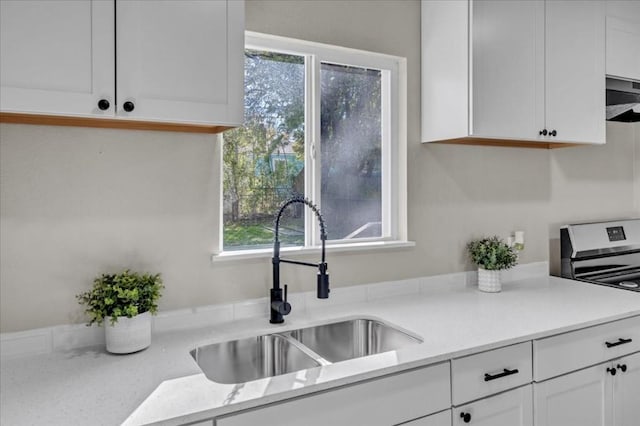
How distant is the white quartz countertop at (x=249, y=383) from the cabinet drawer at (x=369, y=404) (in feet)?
0.12

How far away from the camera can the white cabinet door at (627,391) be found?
184cm

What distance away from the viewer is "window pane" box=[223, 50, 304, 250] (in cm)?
188

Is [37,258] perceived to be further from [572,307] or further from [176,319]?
[572,307]

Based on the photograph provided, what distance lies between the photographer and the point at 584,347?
1740 mm

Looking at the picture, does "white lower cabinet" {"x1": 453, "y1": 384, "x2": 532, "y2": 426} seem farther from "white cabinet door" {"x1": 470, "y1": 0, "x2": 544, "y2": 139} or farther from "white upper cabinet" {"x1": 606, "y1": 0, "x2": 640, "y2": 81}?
"white upper cabinet" {"x1": 606, "y1": 0, "x2": 640, "y2": 81}

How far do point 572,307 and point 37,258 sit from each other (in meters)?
2.09

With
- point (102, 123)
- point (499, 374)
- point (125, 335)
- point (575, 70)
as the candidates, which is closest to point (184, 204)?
point (102, 123)

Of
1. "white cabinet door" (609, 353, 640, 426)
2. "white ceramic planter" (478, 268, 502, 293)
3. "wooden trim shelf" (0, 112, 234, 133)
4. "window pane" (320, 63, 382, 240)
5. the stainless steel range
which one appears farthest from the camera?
the stainless steel range

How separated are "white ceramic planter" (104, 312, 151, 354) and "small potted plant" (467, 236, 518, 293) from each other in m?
1.60

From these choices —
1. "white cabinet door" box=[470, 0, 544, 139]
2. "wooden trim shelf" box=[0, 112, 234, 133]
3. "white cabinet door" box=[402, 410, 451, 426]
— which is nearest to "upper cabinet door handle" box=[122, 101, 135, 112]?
"wooden trim shelf" box=[0, 112, 234, 133]

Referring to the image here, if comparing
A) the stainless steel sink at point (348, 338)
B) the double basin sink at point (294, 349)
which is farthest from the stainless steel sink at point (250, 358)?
the stainless steel sink at point (348, 338)

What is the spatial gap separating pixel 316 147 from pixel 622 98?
5.74ft

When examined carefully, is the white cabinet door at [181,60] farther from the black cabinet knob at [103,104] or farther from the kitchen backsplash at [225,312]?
the kitchen backsplash at [225,312]

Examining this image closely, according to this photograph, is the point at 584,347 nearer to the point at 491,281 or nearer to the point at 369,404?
the point at 491,281
